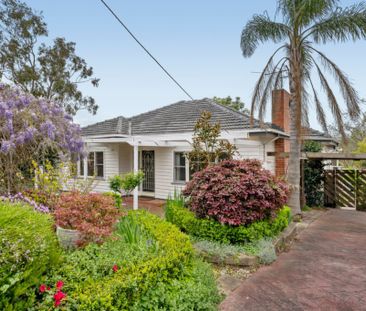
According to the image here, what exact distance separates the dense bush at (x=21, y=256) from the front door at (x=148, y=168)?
38.6 feet

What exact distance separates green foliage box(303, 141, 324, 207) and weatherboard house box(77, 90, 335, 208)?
1.39 m

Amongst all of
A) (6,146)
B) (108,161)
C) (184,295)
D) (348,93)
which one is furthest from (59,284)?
(108,161)

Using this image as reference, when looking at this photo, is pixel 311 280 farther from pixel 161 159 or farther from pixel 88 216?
pixel 161 159

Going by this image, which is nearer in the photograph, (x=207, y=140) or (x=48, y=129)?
(x=48, y=129)

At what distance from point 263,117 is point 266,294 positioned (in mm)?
7349

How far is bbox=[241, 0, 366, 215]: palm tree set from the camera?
962cm

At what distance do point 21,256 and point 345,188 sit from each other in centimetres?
1523

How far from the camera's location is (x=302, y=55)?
10.3m

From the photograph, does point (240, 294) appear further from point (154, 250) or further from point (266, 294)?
point (154, 250)

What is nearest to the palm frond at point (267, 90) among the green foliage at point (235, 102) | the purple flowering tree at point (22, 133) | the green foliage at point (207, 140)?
the green foliage at point (207, 140)

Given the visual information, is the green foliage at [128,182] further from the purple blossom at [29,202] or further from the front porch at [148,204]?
the purple blossom at [29,202]

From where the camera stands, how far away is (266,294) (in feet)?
15.3

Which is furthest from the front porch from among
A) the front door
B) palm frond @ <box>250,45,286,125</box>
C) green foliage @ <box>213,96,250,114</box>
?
green foliage @ <box>213,96,250,114</box>

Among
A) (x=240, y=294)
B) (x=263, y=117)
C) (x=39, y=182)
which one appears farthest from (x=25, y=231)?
(x=263, y=117)
